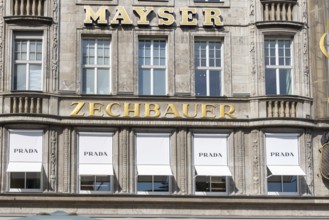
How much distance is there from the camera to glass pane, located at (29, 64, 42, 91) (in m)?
31.8

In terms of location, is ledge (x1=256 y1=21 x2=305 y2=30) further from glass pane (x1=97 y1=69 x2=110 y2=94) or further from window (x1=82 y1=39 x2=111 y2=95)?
glass pane (x1=97 y1=69 x2=110 y2=94)

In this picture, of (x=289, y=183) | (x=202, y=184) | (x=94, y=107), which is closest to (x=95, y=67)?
(x=94, y=107)

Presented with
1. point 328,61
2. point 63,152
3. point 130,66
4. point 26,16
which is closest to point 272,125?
point 328,61

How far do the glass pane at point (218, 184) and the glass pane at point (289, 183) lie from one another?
221 cm

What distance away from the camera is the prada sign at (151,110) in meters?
31.7

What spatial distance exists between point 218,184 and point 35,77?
756 cm

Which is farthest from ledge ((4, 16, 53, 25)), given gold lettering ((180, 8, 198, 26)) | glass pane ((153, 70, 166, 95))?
gold lettering ((180, 8, 198, 26))

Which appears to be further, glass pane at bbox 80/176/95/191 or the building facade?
glass pane at bbox 80/176/95/191

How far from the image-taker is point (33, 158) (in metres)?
31.1

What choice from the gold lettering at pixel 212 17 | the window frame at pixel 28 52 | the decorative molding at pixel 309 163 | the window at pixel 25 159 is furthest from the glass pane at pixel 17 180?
the decorative molding at pixel 309 163

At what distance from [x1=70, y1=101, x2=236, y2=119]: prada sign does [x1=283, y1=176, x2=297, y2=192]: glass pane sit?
9.71 ft

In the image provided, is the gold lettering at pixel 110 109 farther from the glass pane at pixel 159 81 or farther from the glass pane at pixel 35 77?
the glass pane at pixel 35 77

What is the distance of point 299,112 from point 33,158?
964cm

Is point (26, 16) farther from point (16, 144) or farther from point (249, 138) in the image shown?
point (249, 138)
